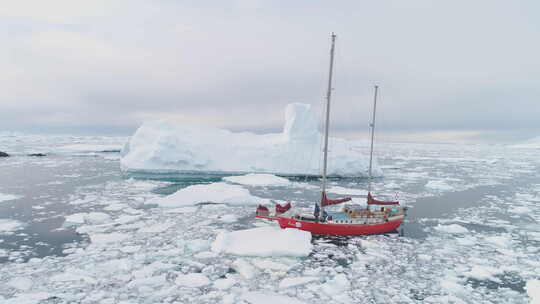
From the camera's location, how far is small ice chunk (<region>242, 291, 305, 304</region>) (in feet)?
20.4

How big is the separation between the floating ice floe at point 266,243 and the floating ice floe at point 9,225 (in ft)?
24.6

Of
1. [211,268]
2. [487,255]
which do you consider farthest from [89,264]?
[487,255]

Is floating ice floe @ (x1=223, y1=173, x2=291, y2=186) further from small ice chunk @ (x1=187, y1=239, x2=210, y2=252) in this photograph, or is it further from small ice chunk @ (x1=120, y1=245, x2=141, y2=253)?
small ice chunk @ (x1=120, y1=245, x2=141, y2=253)

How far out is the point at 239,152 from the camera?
99.2 ft

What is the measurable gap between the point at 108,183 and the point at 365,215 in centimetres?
1826

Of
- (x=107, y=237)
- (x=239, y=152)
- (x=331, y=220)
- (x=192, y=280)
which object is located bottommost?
(x=107, y=237)

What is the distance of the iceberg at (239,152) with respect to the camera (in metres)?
28.5

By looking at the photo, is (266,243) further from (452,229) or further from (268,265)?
(452,229)

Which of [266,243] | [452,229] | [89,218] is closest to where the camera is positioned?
[266,243]

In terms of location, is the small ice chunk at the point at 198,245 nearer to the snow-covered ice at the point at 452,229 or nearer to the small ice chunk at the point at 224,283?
the small ice chunk at the point at 224,283

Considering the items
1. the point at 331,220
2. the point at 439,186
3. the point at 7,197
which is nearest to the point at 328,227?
the point at 331,220

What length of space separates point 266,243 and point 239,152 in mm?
21310

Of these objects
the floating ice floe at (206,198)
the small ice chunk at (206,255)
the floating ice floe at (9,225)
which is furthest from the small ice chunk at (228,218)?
the floating ice floe at (9,225)

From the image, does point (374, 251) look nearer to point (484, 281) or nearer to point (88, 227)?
point (484, 281)
